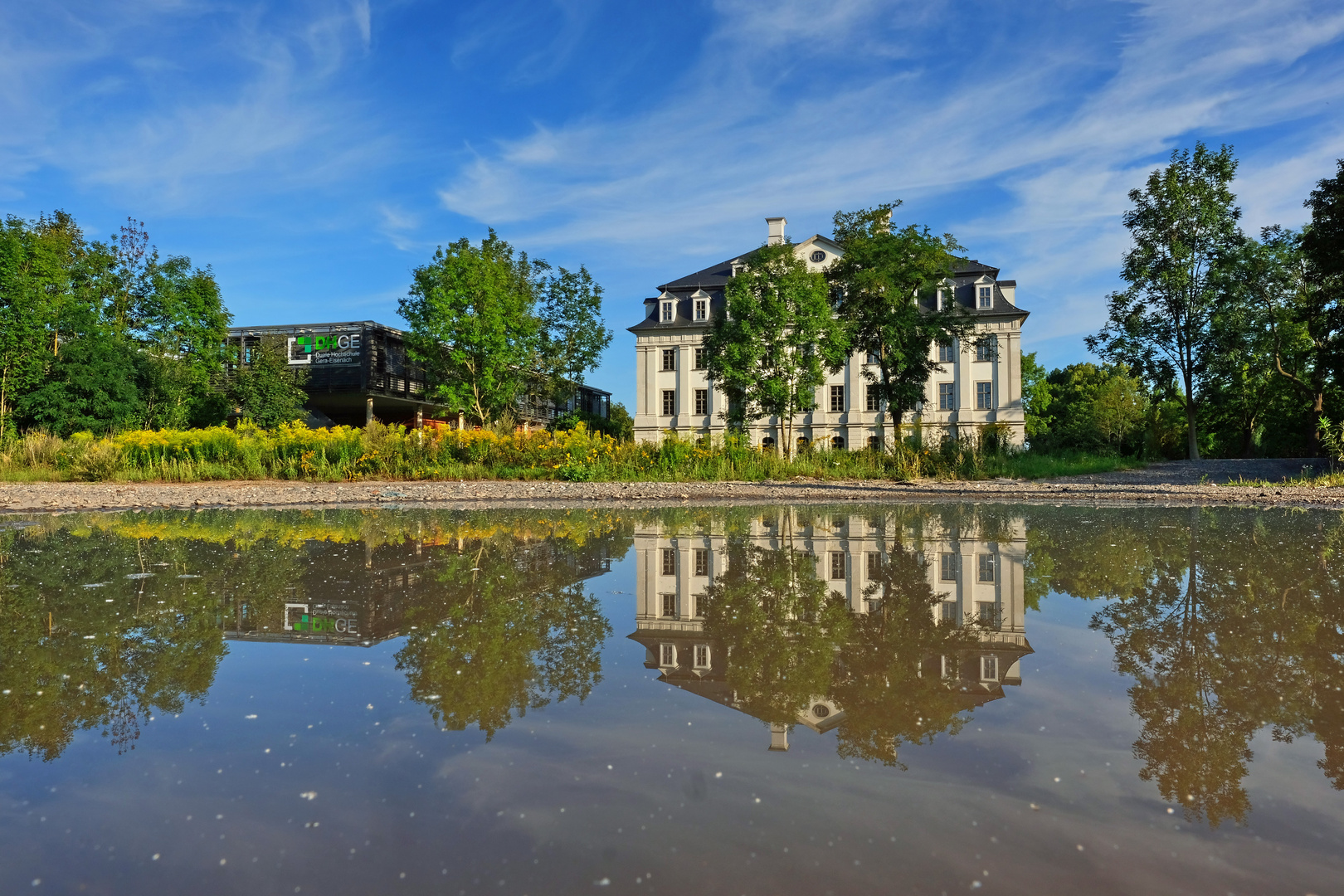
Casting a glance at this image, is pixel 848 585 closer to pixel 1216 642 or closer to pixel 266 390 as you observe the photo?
pixel 1216 642

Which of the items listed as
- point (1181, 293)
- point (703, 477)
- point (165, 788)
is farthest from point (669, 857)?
point (1181, 293)

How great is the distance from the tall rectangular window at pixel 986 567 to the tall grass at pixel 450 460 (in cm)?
1075

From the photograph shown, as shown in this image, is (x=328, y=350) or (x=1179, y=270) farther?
(x=328, y=350)

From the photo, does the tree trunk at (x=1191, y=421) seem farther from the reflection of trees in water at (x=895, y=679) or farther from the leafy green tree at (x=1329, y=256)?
the reflection of trees in water at (x=895, y=679)

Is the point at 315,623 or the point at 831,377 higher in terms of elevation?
the point at 831,377

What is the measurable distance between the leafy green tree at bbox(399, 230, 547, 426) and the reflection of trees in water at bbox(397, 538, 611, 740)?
31.7 metres

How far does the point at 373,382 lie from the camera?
4222 centimetres

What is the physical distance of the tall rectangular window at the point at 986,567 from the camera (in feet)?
16.4

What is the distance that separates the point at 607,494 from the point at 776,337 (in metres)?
11.2

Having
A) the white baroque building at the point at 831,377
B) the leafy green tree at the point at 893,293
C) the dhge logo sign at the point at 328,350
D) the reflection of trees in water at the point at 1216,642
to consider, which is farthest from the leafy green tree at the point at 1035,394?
the reflection of trees in water at the point at 1216,642

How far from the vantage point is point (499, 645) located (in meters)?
3.36

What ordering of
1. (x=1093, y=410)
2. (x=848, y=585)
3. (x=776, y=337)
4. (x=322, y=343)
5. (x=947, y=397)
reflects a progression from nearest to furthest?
1. (x=848, y=585)
2. (x=776, y=337)
3. (x=947, y=397)
4. (x=1093, y=410)
5. (x=322, y=343)

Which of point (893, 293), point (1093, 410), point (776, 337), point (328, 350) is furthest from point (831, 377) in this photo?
point (328, 350)

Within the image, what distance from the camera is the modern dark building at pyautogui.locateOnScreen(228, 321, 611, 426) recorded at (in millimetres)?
41875
